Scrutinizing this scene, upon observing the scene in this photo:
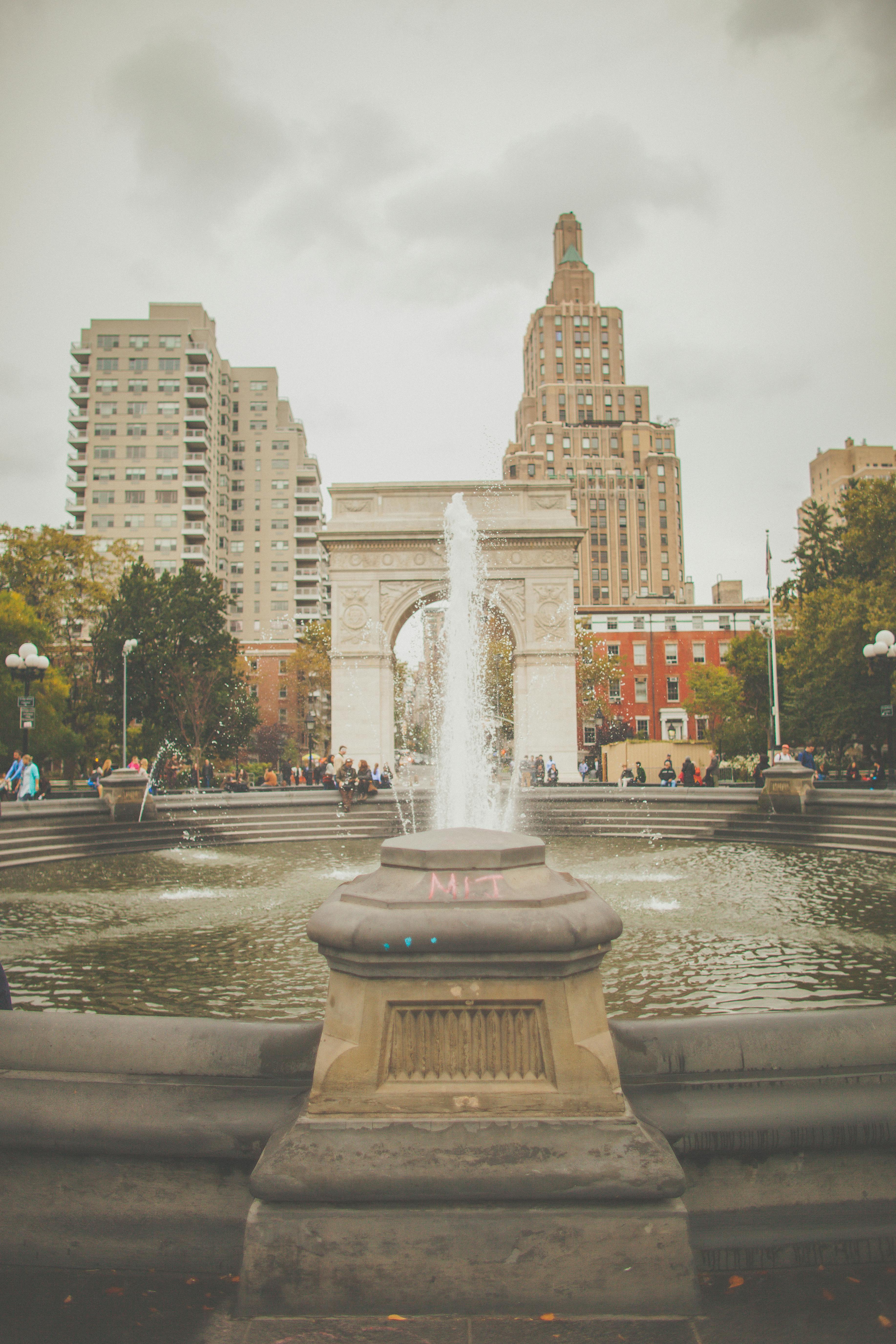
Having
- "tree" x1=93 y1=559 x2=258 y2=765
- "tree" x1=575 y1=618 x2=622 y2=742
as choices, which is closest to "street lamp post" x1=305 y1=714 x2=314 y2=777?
"tree" x1=93 y1=559 x2=258 y2=765

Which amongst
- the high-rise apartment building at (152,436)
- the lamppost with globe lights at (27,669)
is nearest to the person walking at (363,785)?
the lamppost with globe lights at (27,669)

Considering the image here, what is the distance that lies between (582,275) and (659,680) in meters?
68.1

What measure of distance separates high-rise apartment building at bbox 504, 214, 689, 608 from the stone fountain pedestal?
95.7 meters

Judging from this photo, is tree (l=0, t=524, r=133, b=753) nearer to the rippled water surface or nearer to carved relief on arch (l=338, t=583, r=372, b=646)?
carved relief on arch (l=338, t=583, r=372, b=646)

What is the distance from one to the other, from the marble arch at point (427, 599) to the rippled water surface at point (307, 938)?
60.9 feet

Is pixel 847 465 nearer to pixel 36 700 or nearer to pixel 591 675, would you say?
pixel 591 675

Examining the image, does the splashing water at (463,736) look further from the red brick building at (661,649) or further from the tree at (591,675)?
the red brick building at (661,649)

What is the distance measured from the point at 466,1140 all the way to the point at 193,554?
74.1 m

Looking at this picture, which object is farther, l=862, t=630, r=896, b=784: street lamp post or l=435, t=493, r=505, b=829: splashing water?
l=862, t=630, r=896, b=784: street lamp post

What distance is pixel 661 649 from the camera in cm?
7025

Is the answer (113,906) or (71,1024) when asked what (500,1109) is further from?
(113,906)

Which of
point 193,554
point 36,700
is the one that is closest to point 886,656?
point 36,700

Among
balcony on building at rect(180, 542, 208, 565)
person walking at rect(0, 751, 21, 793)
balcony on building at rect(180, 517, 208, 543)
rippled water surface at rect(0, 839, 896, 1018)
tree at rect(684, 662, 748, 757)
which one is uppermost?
balcony on building at rect(180, 517, 208, 543)

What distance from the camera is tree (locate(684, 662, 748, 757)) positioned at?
42.4 metres
